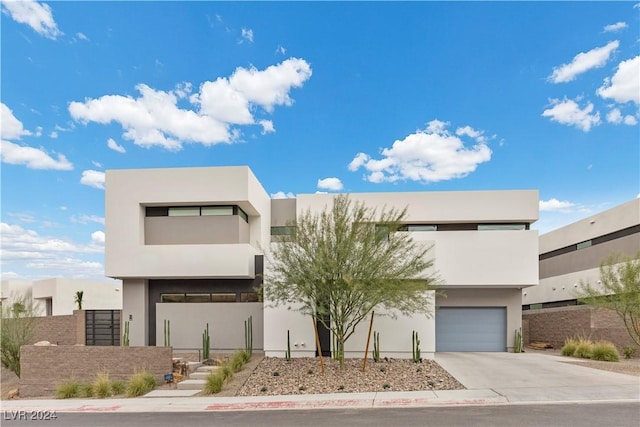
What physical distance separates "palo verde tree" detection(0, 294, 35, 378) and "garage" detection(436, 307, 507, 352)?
717 inches

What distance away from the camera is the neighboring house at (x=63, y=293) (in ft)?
140

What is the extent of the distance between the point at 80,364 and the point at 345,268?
10.00 metres

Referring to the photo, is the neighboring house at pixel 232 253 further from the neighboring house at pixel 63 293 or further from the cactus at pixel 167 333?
the neighboring house at pixel 63 293

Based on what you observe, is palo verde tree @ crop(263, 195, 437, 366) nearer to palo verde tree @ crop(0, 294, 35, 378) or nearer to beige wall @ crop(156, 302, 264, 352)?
beige wall @ crop(156, 302, 264, 352)

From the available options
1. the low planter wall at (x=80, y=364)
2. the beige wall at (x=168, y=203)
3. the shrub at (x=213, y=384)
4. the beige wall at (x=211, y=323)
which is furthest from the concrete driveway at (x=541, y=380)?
the beige wall at (x=168, y=203)

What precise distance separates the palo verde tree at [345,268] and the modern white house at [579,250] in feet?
→ 43.7

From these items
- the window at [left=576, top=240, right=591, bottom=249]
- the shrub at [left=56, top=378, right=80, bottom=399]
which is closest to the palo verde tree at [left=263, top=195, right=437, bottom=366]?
the shrub at [left=56, top=378, right=80, bottom=399]

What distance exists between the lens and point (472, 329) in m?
22.5

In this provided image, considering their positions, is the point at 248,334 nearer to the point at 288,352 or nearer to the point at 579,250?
the point at 288,352

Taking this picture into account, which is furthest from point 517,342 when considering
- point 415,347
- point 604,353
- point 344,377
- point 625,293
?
point 344,377

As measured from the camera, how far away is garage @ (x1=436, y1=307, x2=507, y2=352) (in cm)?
2244

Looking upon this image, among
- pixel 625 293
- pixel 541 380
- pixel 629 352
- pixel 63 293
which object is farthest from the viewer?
pixel 63 293

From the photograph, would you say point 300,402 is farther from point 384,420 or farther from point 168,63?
point 168,63

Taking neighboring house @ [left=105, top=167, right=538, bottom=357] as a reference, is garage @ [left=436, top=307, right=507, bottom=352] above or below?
below
